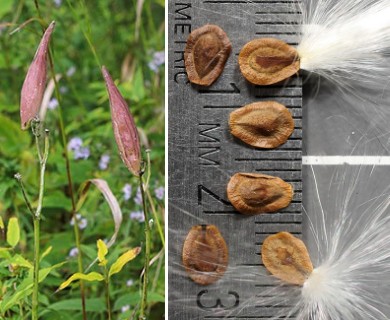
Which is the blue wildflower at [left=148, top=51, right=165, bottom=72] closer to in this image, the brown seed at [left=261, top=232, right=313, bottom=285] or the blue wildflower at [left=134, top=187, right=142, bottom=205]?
the blue wildflower at [left=134, top=187, right=142, bottom=205]

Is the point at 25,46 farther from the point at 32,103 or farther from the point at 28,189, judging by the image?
the point at 32,103

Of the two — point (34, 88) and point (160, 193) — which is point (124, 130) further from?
point (160, 193)

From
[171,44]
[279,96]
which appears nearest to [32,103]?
[171,44]

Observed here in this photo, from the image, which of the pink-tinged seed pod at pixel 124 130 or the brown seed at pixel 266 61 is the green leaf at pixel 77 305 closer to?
the pink-tinged seed pod at pixel 124 130

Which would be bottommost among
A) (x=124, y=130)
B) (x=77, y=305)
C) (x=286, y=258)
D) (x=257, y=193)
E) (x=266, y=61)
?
(x=77, y=305)

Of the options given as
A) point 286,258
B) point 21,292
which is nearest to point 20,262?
point 21,292

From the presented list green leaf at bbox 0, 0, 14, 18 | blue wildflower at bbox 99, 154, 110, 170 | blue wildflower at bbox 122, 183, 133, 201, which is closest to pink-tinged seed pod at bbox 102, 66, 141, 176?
blue wildflower at bbox 122, 183, 133, 201
